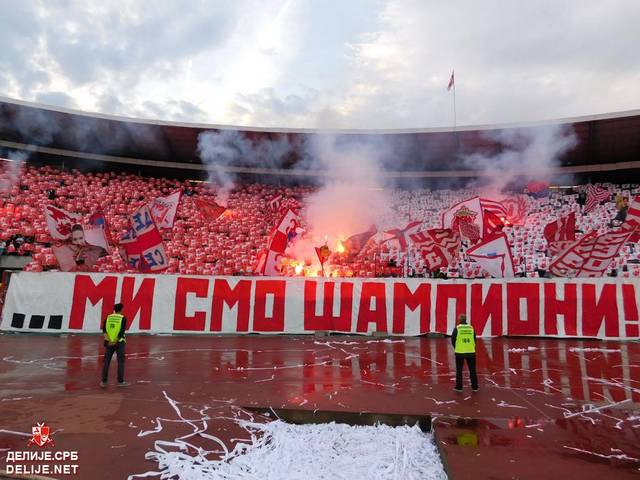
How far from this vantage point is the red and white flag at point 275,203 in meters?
20.6

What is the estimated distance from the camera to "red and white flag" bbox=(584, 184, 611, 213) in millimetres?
18766

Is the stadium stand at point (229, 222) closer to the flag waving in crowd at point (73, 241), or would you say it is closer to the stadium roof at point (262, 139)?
the flag waving in crowd at point (73, 241)

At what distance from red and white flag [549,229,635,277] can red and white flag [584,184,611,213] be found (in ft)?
8.55

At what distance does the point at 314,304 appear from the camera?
12.6 m

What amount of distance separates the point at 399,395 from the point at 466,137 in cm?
1384

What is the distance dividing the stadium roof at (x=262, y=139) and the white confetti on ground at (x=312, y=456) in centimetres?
1489

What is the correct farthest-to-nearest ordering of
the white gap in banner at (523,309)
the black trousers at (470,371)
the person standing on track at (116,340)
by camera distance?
the white gap in banner at (523,309)
the person standing on track at (116,340)
the black trousers at (470,371)

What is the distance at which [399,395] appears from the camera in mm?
6340

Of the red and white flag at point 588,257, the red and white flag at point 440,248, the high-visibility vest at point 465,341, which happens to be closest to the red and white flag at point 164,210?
the red and white flag at point 440,248

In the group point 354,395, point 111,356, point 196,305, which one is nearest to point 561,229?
point 196,305

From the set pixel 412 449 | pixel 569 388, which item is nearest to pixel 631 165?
pixel 569 388

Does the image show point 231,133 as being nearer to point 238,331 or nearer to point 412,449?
point 238,331

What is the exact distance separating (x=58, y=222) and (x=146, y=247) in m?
4.40

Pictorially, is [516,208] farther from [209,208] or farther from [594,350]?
[209,208]
